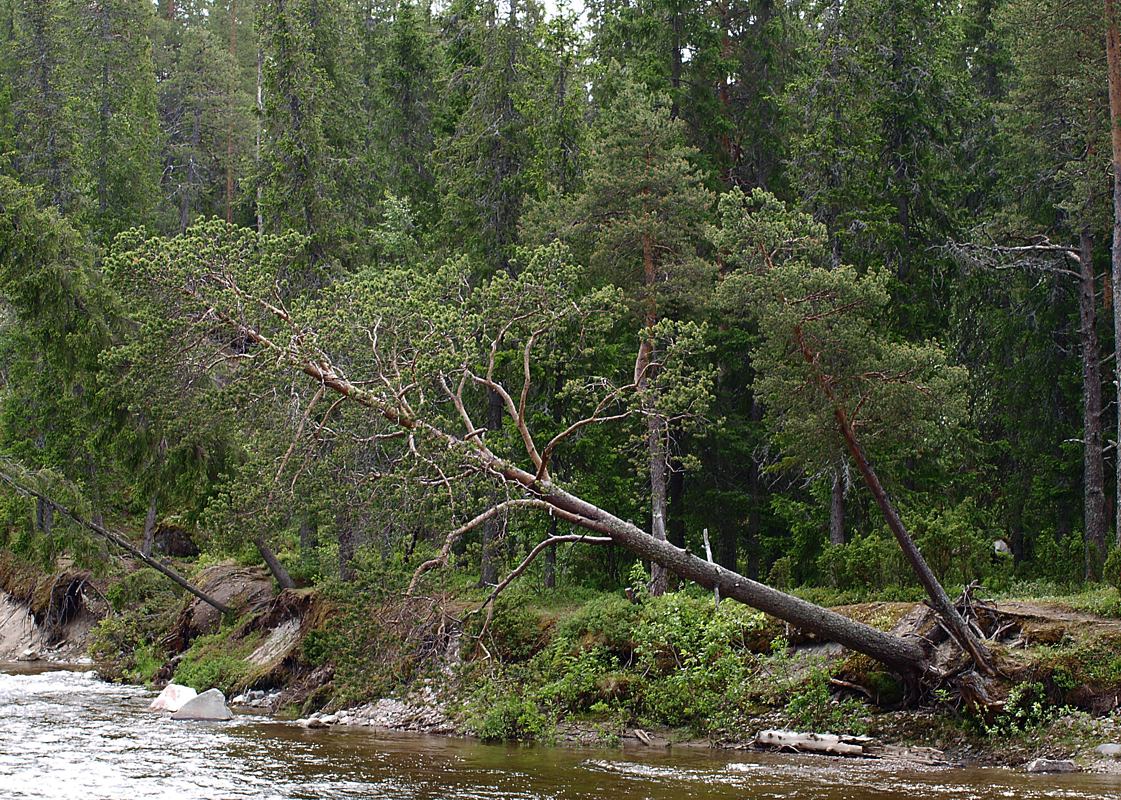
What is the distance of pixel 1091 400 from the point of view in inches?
845

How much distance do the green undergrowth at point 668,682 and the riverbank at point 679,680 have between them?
0.03 meters

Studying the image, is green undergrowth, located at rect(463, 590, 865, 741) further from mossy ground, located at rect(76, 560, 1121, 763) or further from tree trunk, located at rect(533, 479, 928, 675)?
tree trunk, located at rect(533, 479, 928, 675)

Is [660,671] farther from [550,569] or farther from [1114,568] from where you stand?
[550,569]

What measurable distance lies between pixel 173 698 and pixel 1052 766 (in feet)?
45.1

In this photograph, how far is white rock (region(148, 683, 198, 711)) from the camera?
61.3 feet

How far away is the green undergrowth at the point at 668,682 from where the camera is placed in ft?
47.3

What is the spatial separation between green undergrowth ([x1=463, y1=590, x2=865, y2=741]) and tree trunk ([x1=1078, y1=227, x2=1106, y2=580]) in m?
8.20

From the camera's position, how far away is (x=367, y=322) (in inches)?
620

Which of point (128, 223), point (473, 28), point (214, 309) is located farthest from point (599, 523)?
point (128, 223)

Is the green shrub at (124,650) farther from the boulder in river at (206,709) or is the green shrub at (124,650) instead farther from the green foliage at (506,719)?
the green foliage at (506,719)

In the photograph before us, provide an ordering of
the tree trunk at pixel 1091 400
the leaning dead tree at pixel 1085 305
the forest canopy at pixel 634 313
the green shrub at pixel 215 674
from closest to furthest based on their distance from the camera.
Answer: the forest canopy at pixel 634 313, the tree trunk at pixel 1091 400, the leaning dead tree at pixel 1085 305, the green shrub at pixel 215 674

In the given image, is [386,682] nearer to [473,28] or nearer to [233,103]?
[473,28]

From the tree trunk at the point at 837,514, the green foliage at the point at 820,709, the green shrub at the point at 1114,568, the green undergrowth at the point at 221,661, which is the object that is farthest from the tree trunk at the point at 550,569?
the green shrub at the point at 1114,568

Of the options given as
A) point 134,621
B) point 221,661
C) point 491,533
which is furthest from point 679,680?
point 134,621
